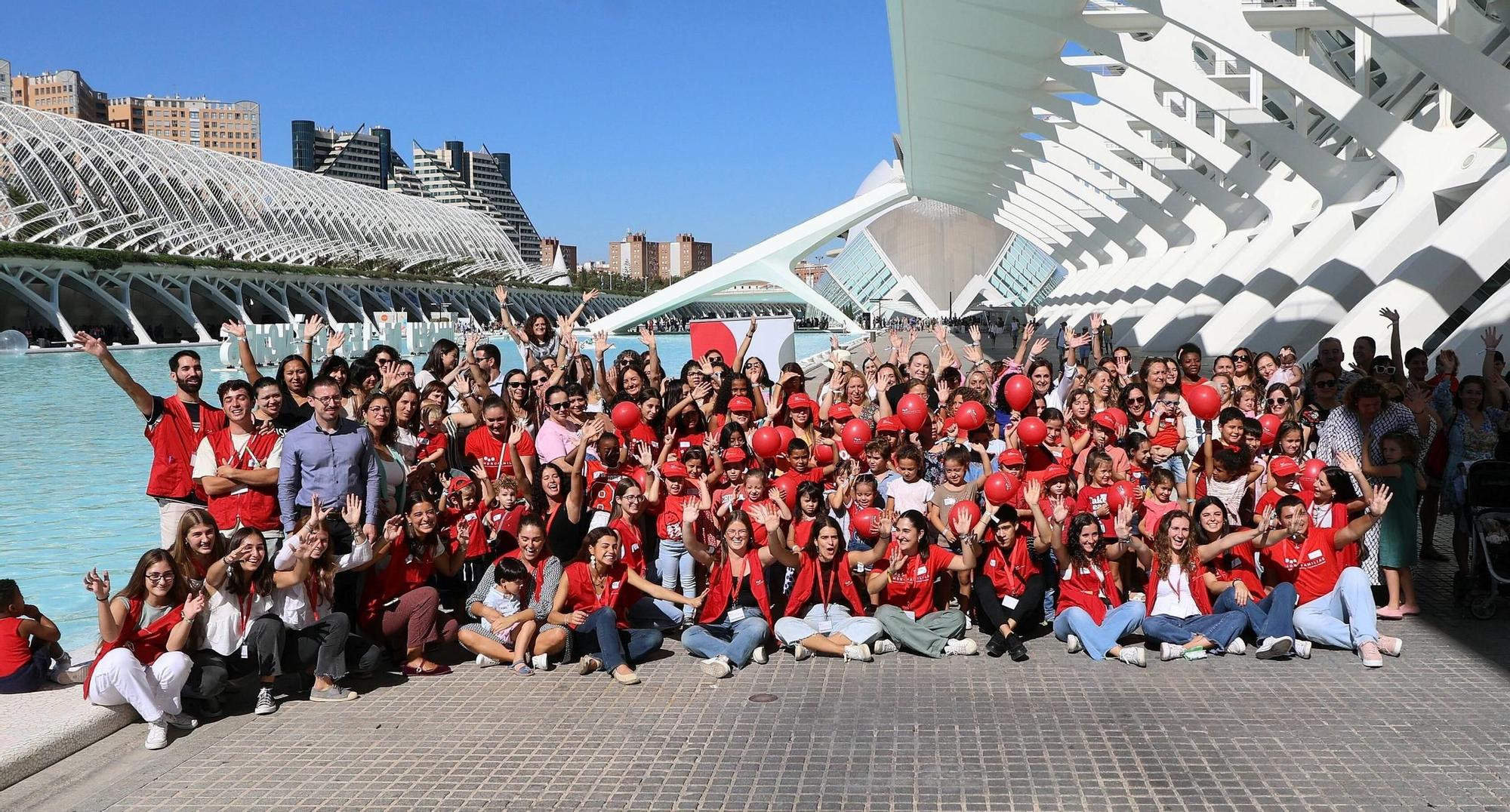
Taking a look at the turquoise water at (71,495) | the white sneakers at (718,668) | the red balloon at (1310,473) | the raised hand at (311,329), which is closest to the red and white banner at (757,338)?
the turquoise water at (71,495)

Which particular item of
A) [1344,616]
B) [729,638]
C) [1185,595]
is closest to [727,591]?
[729,638]

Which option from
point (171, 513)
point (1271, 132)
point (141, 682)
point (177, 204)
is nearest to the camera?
point (141, 682)

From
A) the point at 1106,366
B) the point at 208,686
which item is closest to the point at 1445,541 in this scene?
the point at 1106,366

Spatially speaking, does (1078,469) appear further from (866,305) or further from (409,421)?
(866,305)

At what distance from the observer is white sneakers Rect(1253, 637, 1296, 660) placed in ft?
17.3

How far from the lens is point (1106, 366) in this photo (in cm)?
827

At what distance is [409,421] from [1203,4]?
393 inches

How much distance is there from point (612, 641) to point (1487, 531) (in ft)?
13.9

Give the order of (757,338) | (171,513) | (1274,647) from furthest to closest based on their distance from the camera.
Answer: (757,338)
(171,513)
(1274,647)

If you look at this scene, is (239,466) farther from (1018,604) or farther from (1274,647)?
(1274,647)

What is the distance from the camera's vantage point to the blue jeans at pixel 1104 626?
5.47 m

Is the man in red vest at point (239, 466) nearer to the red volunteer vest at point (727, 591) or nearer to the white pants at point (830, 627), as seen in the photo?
the red volunteer vest at point (727, 591)

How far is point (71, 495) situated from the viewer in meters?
11.6

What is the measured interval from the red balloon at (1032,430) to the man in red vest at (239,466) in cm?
386
